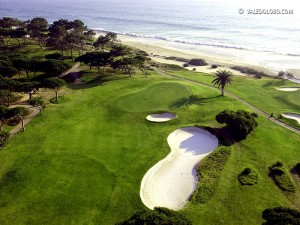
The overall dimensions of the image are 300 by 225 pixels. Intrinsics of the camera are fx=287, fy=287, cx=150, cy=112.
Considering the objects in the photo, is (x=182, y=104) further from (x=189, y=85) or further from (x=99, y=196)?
(x=99, y=196)

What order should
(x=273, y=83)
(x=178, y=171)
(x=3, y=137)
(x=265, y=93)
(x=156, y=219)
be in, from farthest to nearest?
(x=273, y=83) → (x=265, y=93) → (x=3, y=137) → (x=178, y=171) → (x=156, y=219)

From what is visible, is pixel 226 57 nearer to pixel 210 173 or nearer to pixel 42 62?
pixel 42 62

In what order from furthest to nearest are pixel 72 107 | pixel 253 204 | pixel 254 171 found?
pixel 72 107 → pixel 254 171 → pixel 253 204

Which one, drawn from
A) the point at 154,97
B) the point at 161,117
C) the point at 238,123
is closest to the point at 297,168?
the point at 238,123

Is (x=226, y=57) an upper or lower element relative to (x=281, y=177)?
upper

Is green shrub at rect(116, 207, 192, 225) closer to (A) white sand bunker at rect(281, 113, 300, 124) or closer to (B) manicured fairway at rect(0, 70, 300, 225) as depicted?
(B) manicured fairway at rect(0, 70, 300, 225)

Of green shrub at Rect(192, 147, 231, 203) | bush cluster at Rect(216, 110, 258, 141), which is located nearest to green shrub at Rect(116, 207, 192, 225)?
green shrub at Rect(192, 147, 231, 203)

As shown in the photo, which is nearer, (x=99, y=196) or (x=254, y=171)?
(x=99, y=196)

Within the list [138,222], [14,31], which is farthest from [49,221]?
[14,31]
